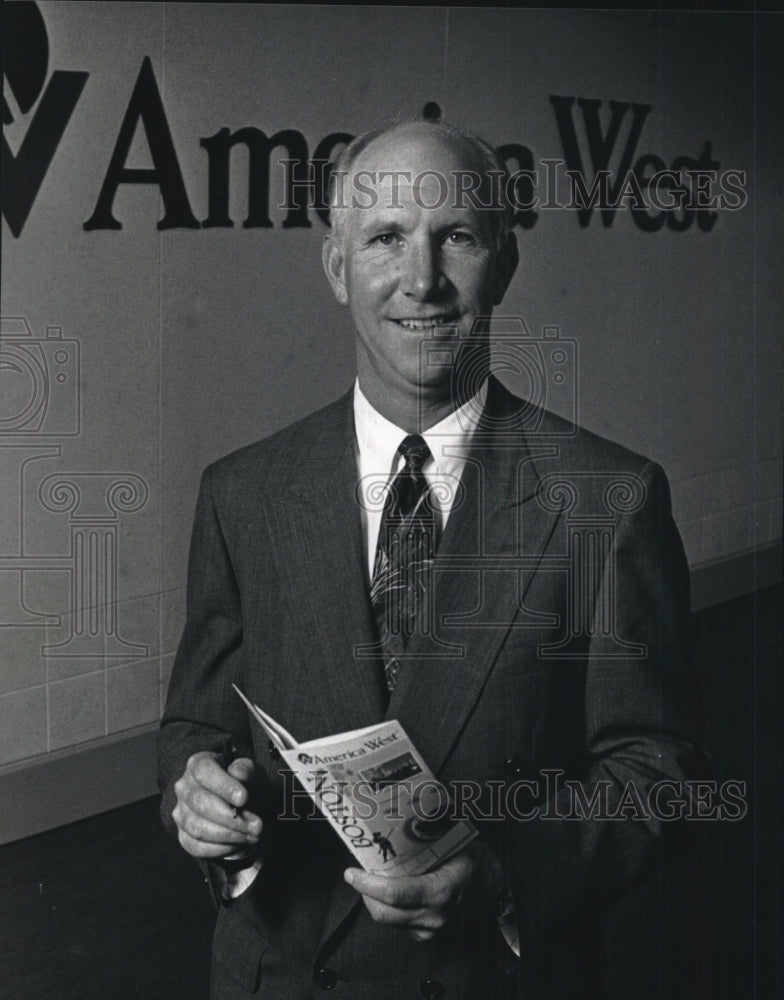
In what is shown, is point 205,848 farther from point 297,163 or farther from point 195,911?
point 297,163

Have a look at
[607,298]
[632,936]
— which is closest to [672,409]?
[607,298]

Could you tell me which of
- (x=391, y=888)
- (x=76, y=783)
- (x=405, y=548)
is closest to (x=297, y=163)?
(x=405, y=548)

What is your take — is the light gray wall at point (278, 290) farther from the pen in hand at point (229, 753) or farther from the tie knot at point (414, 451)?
the pen in hand at point (229, 753)

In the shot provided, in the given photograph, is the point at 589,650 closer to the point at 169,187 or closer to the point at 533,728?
the point at 533,728

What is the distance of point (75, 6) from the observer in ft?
8.20

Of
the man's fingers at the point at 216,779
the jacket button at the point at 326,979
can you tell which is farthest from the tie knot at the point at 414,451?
the jacket button at the point at 326,979

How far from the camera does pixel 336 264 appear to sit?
1.79m

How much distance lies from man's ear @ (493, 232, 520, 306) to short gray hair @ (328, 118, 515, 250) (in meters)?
0.02

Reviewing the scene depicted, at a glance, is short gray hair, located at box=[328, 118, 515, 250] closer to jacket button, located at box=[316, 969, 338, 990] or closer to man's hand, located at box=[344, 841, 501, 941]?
man's hand, located at box=[344, 841, 501, 941]

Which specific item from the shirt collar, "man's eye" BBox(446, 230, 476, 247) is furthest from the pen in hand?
"man's eye" BBox(446, 230, 476, 247)

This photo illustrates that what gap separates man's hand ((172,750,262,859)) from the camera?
1.53 meters

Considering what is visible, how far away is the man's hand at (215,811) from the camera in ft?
5.00

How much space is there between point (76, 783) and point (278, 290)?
130 cm

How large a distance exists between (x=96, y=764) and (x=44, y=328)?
3.57 ft
